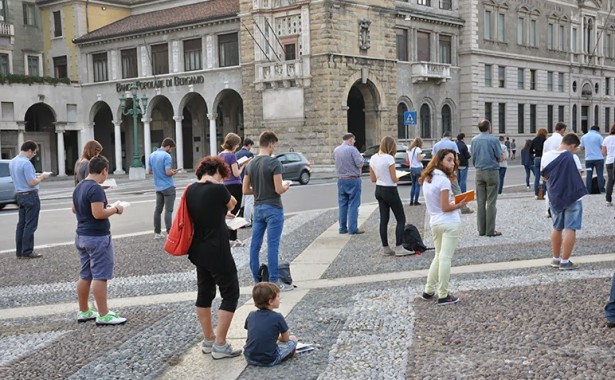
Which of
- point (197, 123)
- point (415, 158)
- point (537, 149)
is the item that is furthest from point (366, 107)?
point (415, 158)

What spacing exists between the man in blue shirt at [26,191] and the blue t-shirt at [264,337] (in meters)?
6.55

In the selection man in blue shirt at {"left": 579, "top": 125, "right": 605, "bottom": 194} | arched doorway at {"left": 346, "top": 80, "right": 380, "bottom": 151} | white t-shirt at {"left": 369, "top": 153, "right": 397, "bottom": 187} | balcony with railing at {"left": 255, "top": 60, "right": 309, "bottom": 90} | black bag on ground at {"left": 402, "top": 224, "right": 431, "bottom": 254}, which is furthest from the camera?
arched doorway at {"left": 346, "top": 80, "right": 380, "bottom": 151}

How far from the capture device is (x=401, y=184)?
88.9 ft

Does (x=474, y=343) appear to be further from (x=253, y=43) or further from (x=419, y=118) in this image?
(x=419, y=118)

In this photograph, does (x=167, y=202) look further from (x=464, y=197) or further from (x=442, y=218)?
(x=464, y=197)

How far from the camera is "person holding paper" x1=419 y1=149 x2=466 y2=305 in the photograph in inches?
295

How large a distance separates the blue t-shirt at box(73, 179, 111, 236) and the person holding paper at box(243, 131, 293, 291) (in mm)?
1902

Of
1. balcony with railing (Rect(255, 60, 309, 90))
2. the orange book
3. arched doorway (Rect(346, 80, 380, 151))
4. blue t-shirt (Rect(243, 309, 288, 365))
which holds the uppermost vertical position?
balcony with railing (Rect(255, 60, 309, 90))

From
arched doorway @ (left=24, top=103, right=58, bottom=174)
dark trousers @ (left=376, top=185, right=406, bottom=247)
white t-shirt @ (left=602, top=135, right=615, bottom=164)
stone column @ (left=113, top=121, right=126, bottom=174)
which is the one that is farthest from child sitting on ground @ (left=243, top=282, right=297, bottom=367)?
arched doorway @ (left=24, top=103, right=58, bottom=174)

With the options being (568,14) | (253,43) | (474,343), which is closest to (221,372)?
(474,343)

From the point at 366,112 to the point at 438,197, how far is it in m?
34.3

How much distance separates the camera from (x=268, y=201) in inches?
335

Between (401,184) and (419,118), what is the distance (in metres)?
18.5

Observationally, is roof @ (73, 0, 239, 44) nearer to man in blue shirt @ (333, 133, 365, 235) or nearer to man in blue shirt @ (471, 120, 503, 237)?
man in blue shirt @ (333, 133, 365, 235)
